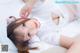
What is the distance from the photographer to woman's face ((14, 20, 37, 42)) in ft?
3.91

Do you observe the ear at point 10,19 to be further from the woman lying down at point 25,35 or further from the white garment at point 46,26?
the white garment at point 46,26

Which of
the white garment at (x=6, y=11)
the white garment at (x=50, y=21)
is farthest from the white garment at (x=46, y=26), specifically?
the white garment at (x=6, y=11)

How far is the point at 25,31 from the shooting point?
1191mm

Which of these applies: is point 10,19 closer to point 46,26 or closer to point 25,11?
point 25,11

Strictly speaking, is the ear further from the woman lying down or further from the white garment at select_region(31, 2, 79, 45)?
the white garment at select_region(31, 2, 79, 45)

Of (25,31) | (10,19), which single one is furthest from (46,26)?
(10,19)

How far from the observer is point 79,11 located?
1.21 metres

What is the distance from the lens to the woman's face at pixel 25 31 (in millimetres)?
1192

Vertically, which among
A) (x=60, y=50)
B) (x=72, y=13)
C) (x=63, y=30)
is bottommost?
(x=60, y=50)

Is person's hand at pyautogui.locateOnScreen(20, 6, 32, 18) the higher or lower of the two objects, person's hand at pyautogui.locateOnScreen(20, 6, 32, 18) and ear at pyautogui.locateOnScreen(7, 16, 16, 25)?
the higher

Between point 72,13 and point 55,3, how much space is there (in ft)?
0.45

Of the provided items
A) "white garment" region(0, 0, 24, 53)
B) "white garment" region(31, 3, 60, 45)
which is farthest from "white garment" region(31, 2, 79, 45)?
"white garment" region(0, 0, 24, 53)

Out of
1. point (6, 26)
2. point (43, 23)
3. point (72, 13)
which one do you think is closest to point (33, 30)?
point (43, 23)

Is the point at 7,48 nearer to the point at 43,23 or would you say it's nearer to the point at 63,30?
the point at 43,23
